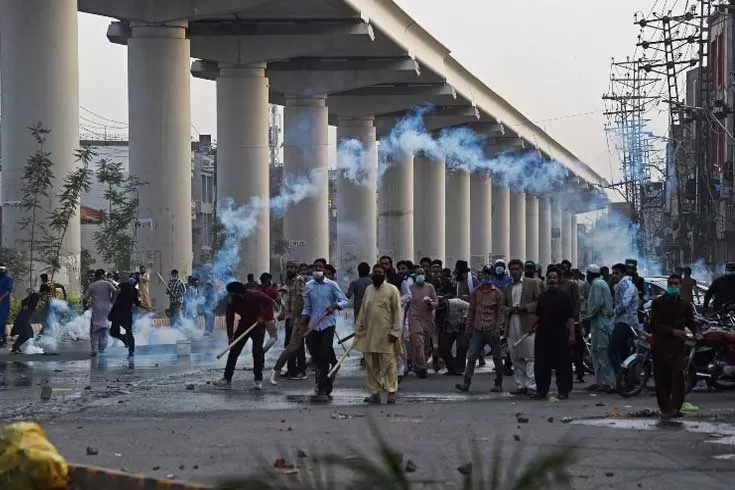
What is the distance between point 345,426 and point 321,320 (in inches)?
150

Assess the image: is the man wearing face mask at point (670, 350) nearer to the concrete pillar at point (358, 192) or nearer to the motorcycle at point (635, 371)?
the motorcycle at point (635, 371)

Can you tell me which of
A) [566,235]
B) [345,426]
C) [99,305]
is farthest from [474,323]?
[566,235]

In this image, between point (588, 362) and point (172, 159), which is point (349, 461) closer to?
point (588, 362)

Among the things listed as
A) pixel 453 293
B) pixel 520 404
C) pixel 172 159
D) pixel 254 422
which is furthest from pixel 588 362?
pixel 172 159

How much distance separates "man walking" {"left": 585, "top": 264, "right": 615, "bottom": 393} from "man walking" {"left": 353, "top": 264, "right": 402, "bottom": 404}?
319cm

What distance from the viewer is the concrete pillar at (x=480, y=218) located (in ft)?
277

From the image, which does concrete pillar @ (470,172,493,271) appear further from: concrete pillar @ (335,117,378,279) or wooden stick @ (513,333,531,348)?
wooden stick @ (513,333,531,348)

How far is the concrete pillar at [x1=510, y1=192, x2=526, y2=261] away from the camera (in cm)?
10019

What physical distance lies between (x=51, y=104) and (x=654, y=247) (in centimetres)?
7716

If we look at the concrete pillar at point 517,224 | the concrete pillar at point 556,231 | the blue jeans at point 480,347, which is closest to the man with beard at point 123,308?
the blue jeans at point 480,347

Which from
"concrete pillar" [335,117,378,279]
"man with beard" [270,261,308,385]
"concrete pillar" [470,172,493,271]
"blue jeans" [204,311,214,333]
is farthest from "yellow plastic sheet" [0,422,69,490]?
"concrete pillar" [470,172,493,271]

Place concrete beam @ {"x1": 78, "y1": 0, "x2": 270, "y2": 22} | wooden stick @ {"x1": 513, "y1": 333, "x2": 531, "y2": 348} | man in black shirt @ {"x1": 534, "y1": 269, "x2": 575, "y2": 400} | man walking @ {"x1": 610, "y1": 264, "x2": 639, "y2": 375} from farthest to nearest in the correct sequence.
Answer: concrete beam @ {"x1": 78, "y1": 0, "x2": 270, "y2": 22}, man walking @ {"x1": 610, "y1": 264, "x2": 639, "y2": 375}, wooden stick @ {"x1": 513, "y1": 333, "x2": 531, "y2": 348}, man in black shirt @ {"x1": 534, "y1": 269, "x2": 575, "y2": 400}

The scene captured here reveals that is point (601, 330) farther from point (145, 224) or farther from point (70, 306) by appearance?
point (145, 224)

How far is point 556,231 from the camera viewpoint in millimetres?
127625
